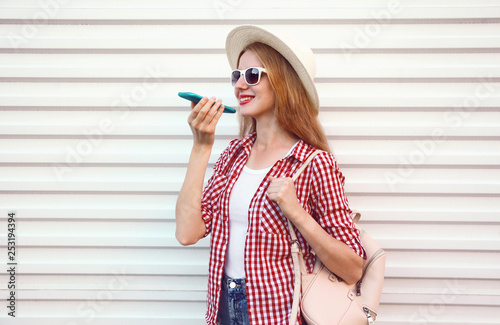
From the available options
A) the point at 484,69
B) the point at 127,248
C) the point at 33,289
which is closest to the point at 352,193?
the point at 484,69

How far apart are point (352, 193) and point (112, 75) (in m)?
1.84

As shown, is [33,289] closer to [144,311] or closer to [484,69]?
[144,311]

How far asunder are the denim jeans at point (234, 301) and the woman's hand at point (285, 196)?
0.42 metres

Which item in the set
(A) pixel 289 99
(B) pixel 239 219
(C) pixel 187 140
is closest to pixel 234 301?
(B) pixel 239 219

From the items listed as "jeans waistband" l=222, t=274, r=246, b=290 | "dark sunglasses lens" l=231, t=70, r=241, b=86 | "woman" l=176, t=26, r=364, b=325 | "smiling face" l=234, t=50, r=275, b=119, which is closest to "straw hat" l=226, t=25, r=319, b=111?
"woman" l=176, t=26, r=364, b=325

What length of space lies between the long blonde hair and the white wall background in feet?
2.00

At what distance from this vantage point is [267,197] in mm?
1635

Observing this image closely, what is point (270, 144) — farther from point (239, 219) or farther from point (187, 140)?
point (187, 140)

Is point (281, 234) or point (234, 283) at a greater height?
point (281, 234)

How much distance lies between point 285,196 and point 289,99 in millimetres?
530

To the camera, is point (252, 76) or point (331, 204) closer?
point (331, 204)

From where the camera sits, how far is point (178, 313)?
2.50m

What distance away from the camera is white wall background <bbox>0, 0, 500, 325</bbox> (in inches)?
93.2

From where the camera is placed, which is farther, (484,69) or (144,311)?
(144,311)
